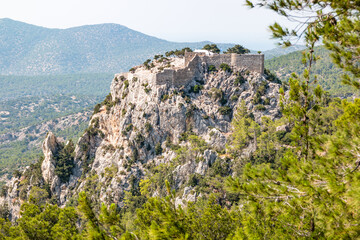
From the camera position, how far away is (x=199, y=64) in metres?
56.2

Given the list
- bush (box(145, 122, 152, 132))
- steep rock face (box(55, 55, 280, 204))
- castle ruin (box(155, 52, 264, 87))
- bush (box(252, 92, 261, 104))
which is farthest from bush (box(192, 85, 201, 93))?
bush (box(145, 122, 152, 132))

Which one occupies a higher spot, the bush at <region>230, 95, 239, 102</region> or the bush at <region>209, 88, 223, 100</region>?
the bush at <region>209, 88, 223, 100</region>

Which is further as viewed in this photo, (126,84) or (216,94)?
(126,84)

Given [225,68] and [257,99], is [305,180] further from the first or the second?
[225,68]

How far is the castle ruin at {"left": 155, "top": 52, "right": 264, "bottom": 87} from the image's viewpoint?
53125mm

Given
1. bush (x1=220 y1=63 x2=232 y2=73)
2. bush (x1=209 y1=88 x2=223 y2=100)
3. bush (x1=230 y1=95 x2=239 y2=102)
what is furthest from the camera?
bush (x1=220 y1=63 x2=232 y2=73)

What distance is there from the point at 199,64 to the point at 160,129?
14.2 metres

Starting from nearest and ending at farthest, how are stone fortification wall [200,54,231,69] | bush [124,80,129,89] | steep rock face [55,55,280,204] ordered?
steep rock face [55,55,280,204] < stone fortification wall [200,54,231,69] < bush [124,80,129,89]

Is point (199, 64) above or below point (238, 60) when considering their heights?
below

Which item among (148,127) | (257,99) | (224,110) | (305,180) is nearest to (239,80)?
(257,99)

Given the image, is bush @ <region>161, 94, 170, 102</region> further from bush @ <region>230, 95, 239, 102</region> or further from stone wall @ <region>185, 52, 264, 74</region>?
bush @ <region>230, 95, 239, 102</region>

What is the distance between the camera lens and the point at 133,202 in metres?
47.6

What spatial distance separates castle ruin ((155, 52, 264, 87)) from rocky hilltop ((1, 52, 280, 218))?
1.39ft

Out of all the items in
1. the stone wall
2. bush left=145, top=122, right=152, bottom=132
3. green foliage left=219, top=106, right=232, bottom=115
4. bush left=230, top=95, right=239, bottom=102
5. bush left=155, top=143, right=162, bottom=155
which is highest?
the stone wall
